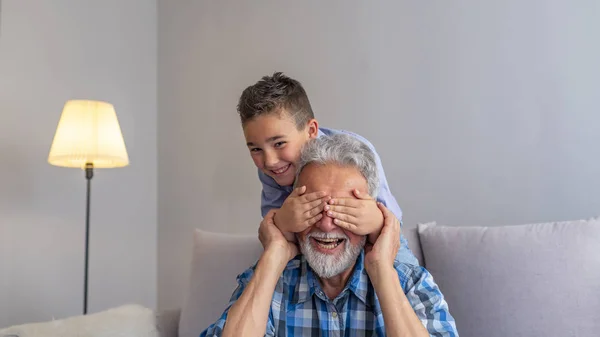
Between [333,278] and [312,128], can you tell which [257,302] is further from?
[312,128]

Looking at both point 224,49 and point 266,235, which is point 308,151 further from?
point 224,49

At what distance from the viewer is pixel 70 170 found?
2990 millimetres

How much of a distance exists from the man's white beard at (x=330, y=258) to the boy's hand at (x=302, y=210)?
0.15 feet

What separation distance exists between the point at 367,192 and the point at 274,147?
0.40 meters

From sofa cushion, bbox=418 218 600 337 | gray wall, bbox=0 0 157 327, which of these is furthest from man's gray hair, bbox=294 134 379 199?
gray wall, bbox=0 0 157 327

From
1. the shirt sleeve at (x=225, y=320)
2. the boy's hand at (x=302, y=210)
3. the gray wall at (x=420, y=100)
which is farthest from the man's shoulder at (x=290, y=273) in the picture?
the gray wall at (x=420, y=100)

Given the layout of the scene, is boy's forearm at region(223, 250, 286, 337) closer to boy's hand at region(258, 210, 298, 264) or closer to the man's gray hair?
boy's hand at region(258, 210, 298, 264)

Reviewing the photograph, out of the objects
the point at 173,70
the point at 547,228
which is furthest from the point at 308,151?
the point at 173,70

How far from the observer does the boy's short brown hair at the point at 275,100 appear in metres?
1.71

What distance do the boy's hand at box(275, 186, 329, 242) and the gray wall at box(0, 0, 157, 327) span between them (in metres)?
1.82

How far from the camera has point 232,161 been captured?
312cm

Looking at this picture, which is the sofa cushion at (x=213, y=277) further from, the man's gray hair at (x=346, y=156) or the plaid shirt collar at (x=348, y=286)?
the man's gray hair at (x=346, y=156)

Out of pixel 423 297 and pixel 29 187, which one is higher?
pixel 29 187

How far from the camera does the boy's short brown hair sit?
1715mm
